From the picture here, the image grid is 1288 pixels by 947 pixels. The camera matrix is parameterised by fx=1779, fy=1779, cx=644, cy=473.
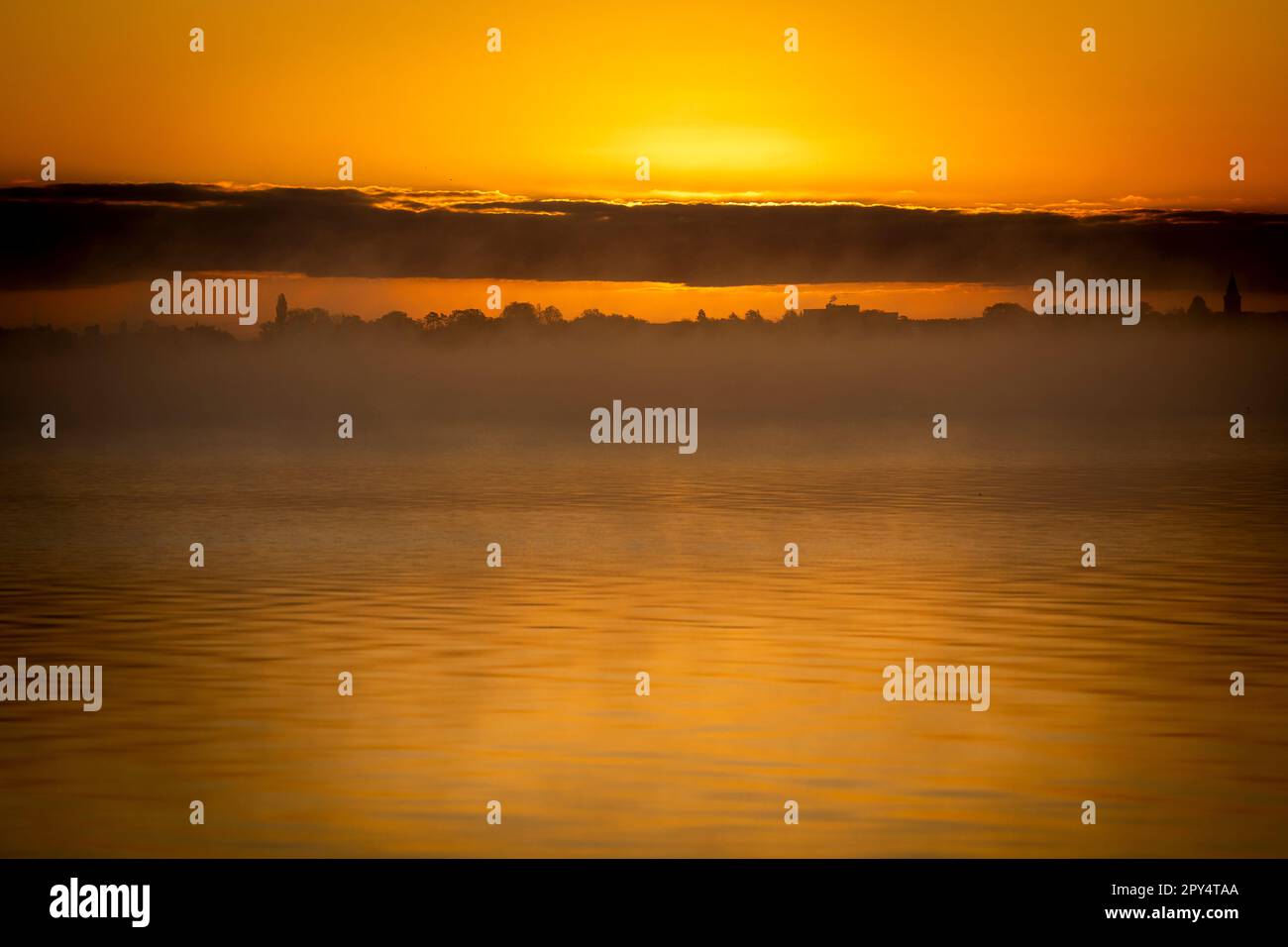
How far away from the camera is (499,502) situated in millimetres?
74750

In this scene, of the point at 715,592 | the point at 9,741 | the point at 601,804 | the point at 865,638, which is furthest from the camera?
the point at 715,592

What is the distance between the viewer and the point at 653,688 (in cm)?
2614

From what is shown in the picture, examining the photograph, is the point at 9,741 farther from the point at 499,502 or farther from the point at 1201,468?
the point at 1201,468

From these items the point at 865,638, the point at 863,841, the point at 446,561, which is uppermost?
the point at 446,561

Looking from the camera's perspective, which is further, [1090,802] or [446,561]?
[446,561]

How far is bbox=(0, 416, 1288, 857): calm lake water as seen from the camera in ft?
61.6

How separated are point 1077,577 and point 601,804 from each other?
23.9m

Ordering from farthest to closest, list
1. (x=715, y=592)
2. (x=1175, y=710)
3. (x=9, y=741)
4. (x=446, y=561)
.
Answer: (x=446, y=561), (x=715, y=592), (x=1175, y=710), (x=9, y=741)

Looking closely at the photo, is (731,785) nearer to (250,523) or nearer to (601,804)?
(601,804)

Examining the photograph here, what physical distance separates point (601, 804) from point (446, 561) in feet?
90.9

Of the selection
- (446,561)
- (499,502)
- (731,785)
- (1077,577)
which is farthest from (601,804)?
(499,502)

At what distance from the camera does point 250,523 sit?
61875mm

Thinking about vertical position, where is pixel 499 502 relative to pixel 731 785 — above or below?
above

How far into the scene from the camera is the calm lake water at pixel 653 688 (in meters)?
18.8
